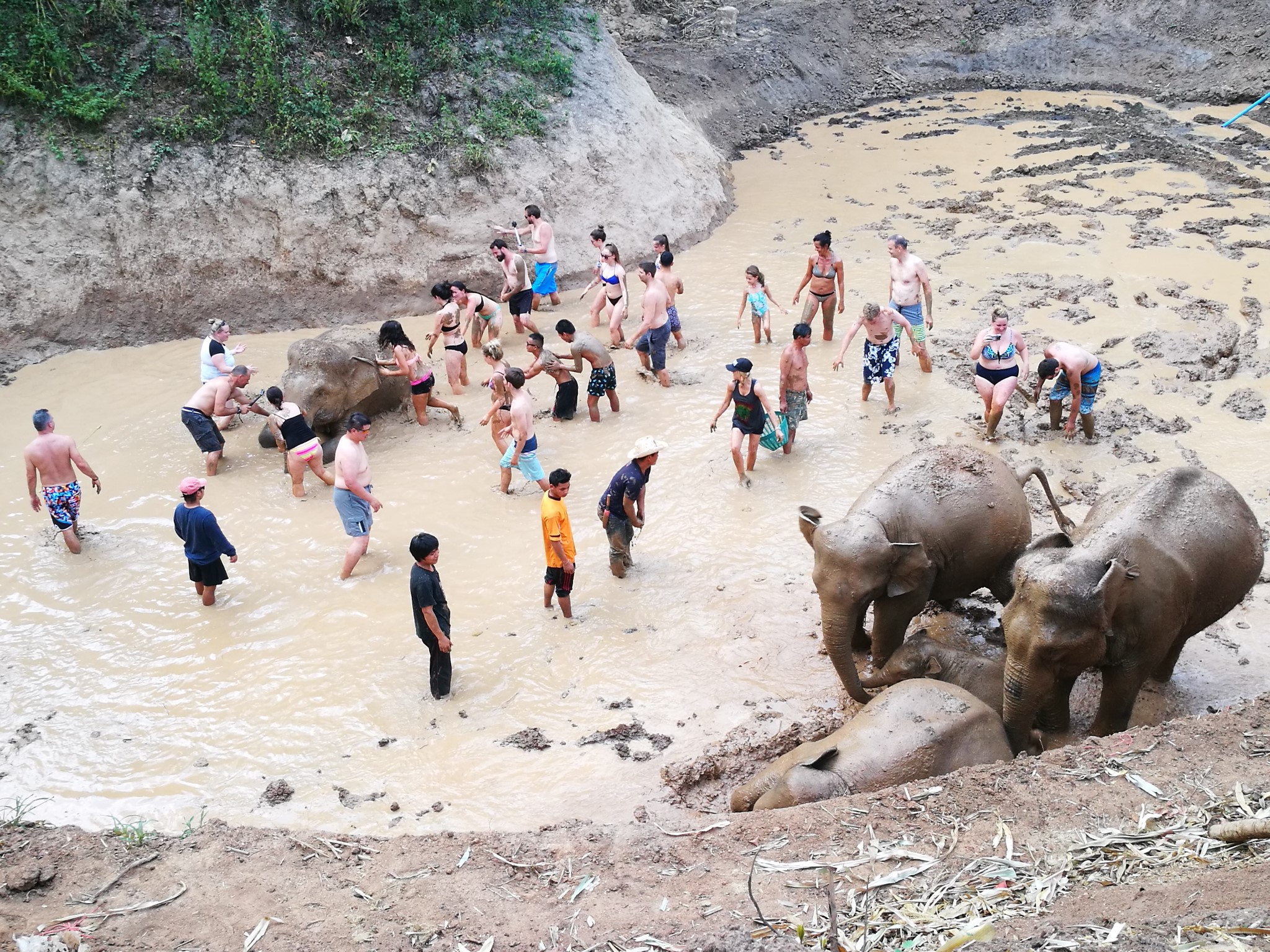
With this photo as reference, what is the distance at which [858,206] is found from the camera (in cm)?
1866

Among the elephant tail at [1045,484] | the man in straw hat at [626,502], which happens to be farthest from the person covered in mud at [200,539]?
the elephant tail at [1045,484]

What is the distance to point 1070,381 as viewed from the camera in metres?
10.5

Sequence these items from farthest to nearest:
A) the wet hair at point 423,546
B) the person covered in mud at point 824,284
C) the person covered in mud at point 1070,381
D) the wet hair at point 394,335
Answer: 1. the person covered in mud at point 824,284
2. the wet hair at point 394,335
3. the person covered in mud at point 1070,381
4. the wet hair at point 423,546

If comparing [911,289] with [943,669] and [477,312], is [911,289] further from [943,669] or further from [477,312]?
[943,669]

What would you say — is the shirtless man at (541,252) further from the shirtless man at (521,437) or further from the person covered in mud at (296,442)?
the person covered in mud at (296,442)

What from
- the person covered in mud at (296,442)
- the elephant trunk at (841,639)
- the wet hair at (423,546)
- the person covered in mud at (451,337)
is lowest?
the elephant trunk at (841,639)

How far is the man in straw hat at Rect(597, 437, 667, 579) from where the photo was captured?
913cm

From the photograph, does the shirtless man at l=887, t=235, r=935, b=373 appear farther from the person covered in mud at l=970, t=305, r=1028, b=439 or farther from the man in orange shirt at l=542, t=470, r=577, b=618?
the man in orange shirt at l=542, t=470, r=577, b=618

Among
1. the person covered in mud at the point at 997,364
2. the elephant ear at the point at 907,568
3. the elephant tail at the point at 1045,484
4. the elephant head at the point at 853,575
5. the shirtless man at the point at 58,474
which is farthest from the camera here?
the person covered in mud at the point at 997,364

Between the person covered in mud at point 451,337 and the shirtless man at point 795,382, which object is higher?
the person covered in mud at point 451,337

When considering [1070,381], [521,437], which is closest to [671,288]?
[521,437]

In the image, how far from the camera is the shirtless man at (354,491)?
9422 millimetres

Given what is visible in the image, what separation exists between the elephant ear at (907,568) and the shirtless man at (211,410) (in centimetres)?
727

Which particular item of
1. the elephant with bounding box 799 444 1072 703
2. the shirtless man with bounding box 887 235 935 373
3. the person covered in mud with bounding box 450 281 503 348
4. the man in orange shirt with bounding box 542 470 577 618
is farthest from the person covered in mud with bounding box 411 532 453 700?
the shirtless man with bounding box 887 235 935 373
